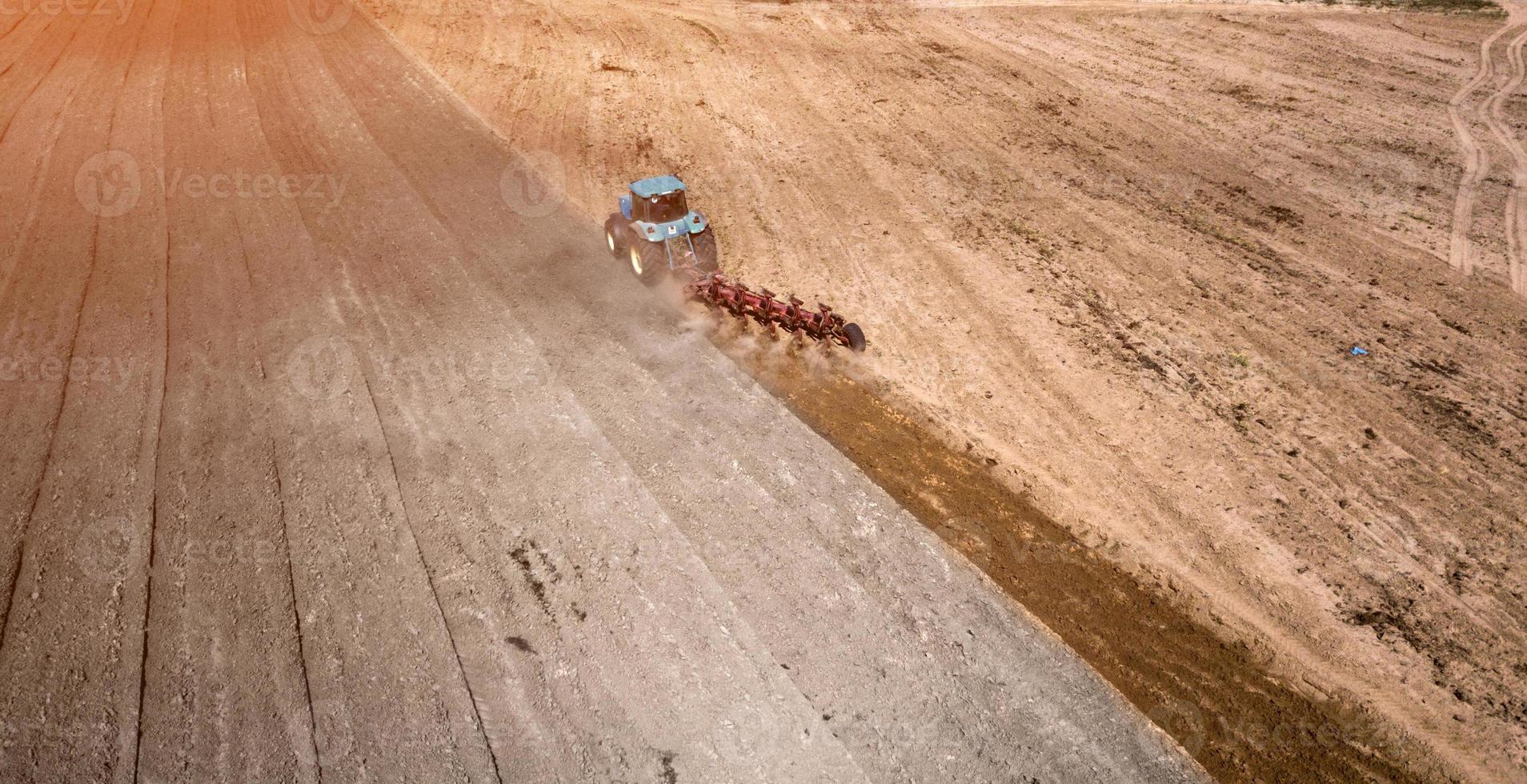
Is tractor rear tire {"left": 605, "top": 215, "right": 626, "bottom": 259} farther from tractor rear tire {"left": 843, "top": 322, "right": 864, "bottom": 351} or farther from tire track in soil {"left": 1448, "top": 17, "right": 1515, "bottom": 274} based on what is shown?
tire track in soil {"left": 1448, "top": 17, "right": 1515, "bottom": 274}

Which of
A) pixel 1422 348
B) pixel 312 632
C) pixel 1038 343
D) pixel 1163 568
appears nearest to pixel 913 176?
pixel 1038 343

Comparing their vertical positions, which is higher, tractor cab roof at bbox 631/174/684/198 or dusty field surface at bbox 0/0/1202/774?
tractor cab roof at bbox 631/174/684/198

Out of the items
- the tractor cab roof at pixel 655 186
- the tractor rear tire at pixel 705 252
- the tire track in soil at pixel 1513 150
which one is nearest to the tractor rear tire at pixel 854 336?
the tractor rear tire at pixel 705 252

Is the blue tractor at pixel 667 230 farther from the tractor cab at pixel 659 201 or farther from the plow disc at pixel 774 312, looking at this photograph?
the plow disc at pixel 774 312

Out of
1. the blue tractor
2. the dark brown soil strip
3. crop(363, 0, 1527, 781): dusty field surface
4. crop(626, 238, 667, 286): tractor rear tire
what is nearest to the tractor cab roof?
the blue tractor

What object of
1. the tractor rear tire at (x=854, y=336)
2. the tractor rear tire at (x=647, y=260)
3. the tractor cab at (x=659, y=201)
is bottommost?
the tractor rear tire at (x=854, y=336)

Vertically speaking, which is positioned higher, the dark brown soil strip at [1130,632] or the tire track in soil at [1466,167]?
the tire track in soil at [1466,167]
